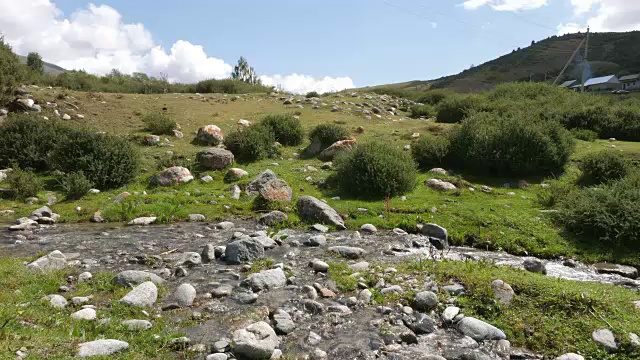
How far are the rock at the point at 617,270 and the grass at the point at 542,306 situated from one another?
52.0 inches

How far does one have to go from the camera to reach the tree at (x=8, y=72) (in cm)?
1778

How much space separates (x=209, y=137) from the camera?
18156mm

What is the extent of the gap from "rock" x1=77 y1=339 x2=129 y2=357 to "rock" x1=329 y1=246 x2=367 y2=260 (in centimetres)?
486

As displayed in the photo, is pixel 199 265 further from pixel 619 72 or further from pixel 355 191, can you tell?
pixel 619 72

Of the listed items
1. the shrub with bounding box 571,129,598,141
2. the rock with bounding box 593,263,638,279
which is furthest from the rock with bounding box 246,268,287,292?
the shrub with bounding box 571,129,598,141

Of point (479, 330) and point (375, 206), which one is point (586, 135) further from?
point (479, 330)

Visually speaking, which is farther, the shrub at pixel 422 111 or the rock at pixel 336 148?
the shrub at pixel 422 111

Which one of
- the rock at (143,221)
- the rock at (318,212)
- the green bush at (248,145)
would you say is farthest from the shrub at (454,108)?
the rock at (143,221)

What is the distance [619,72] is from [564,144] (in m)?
75.5

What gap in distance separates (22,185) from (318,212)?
825cm

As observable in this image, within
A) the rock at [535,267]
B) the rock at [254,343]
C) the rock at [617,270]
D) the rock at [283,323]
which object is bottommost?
the rock at [617,270]

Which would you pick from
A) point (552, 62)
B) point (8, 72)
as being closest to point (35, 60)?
point (8, 72)

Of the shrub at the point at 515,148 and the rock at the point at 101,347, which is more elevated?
the shrub at the point at 515,148

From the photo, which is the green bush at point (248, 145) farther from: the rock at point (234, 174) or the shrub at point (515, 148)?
the shrub at point (515, 148)
